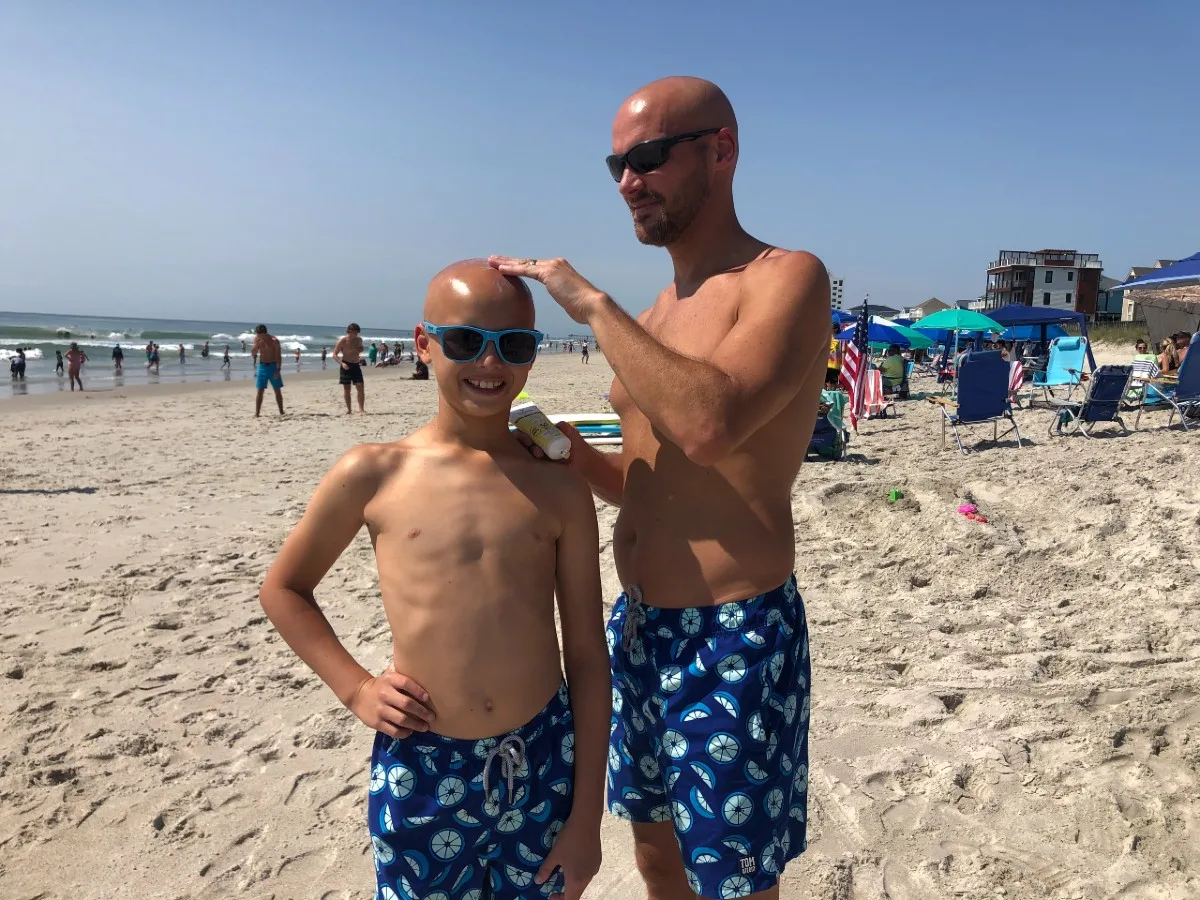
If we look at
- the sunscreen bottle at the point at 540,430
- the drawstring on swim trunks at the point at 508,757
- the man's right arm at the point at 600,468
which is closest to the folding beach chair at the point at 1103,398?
the man's right arm at the point at 600,468

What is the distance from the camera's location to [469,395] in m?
1.54

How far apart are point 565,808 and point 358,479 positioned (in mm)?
778

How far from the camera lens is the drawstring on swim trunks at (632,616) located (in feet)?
5.81

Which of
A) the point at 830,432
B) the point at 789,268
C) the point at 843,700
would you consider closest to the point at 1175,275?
the point at 830,432

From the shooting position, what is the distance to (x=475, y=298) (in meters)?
1.50

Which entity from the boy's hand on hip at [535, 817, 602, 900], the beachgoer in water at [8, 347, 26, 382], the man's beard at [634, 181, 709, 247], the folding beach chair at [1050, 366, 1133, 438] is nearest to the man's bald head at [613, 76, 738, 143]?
the man's beard at [634, 181, 709, 247]

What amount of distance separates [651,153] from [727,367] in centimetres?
55

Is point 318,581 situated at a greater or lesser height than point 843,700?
greater

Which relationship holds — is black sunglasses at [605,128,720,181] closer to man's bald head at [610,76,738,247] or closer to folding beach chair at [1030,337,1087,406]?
man's bald head at [610,76,738,247]

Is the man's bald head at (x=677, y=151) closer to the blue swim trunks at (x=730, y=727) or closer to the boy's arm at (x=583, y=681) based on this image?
the boy's arm at (x=583, y=681)

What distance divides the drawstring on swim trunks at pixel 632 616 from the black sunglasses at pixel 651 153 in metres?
0.93

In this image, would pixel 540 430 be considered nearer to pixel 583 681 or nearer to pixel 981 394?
pixel 583 681

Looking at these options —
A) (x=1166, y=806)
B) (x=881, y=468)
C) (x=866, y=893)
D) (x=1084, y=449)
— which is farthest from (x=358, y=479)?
(x=1084, y=449)

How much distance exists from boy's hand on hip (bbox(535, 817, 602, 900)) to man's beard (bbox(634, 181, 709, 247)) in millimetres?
1255
